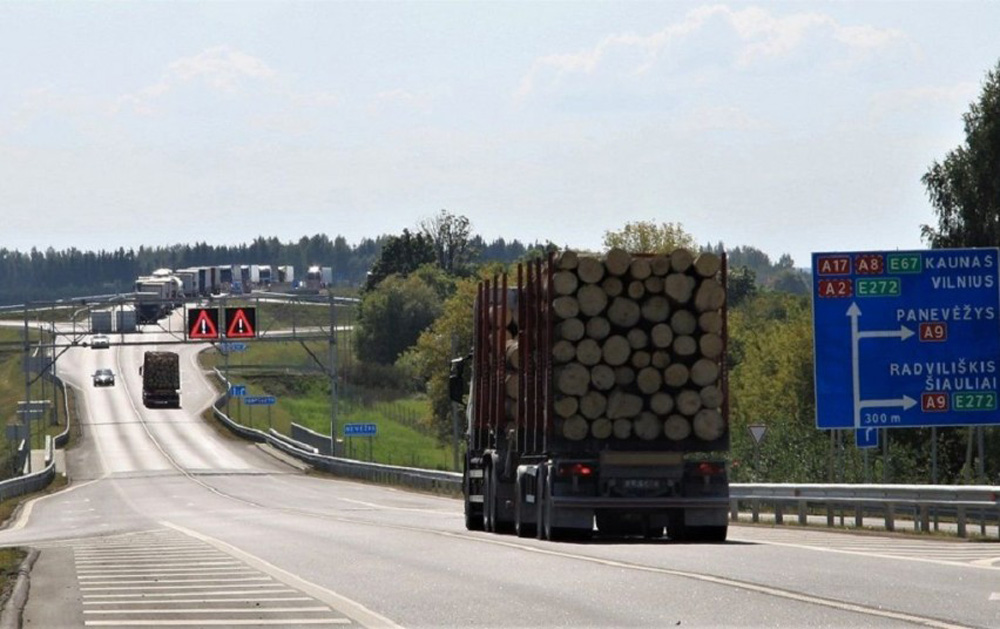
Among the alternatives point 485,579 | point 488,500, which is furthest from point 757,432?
point 485,579

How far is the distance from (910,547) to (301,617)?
35.3 ft

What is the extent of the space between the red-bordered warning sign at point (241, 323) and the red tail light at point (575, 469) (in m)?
59.8

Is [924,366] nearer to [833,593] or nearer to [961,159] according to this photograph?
[833,593]

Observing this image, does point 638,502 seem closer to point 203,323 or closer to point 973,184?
point 973,184

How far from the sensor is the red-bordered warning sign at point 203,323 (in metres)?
84.6

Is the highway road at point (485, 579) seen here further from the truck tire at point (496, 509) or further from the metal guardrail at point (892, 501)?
the metal guardrail at point (892, 501)

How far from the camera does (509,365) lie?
3009cm

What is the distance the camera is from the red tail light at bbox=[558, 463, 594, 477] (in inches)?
1043

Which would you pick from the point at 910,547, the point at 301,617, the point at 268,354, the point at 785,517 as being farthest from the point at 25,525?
the point at 268,354

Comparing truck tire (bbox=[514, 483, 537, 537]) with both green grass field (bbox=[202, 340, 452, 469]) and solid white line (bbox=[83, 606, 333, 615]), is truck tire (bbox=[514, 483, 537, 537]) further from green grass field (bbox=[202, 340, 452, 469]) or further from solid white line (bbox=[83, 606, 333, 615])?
green grass field (bbox=[202, 340, 452, 469])

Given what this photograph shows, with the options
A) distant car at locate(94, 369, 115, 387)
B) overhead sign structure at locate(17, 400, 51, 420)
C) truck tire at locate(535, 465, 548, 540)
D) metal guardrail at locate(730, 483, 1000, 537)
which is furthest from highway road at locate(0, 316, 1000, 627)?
distant car at locate(94, 369, 115, 387)

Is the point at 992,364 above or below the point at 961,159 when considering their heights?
below

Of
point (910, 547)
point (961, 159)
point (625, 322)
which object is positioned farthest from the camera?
point (961, 159)

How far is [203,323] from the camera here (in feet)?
280
